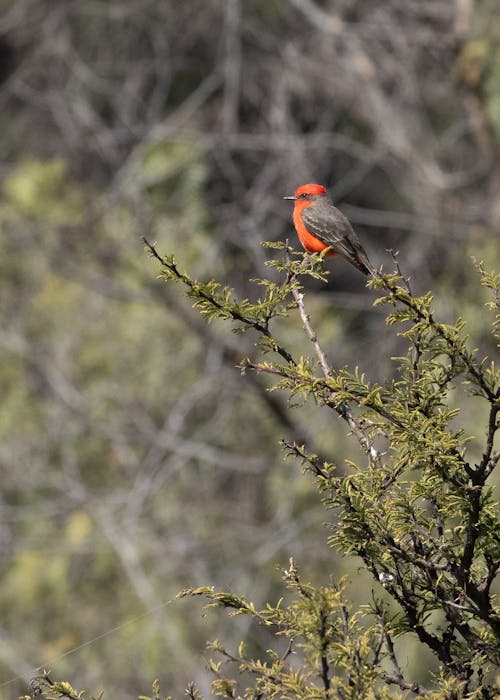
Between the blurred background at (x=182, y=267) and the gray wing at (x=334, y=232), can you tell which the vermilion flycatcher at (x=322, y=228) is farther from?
the blurred background at (x=182, y=267)

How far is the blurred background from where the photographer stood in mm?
8289

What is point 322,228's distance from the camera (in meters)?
3.99

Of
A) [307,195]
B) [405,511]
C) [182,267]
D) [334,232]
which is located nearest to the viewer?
[405,511]

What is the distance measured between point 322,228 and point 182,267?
16.1 feet

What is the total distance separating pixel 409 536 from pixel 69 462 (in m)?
6.94

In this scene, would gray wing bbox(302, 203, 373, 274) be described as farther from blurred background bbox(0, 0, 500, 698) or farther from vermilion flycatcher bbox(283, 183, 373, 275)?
blurred background bbox(0, 0, 500, 698)

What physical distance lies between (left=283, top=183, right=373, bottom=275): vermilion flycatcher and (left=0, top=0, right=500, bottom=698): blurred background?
10.3 feet

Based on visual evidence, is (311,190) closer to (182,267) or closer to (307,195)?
(307,195)

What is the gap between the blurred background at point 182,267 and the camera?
326 inches

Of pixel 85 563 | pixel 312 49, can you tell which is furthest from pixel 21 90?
pixel 85 563

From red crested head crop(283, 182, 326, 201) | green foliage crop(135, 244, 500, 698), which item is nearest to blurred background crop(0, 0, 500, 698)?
red crested head crop(283, 182, 326, 201)

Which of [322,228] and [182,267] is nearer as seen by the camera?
[322,228]

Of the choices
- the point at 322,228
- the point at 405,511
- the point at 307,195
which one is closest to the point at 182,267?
the point at 307,195

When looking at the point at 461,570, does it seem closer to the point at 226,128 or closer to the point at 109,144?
the point at 226,128
